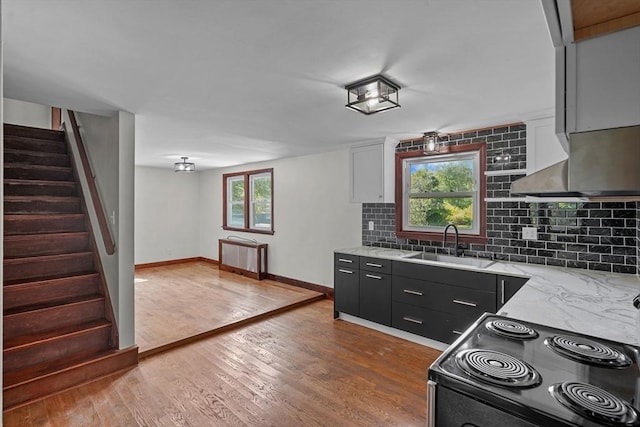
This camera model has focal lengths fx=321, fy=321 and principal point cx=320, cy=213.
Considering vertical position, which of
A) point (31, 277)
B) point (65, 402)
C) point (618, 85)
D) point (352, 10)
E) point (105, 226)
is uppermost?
point (352, 10)

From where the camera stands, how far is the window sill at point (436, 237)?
335 cm

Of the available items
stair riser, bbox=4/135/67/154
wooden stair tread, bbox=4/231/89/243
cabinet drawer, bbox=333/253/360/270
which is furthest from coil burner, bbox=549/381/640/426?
stair riser, bbox=4/135/67/154

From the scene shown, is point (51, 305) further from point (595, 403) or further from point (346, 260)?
point (595, 403)

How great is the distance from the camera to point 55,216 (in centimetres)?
330

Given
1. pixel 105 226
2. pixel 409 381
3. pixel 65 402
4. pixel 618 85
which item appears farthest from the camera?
pixel 105 226

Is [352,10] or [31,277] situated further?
[31,277]

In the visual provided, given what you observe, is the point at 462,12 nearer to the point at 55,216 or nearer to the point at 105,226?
the point at 105,226

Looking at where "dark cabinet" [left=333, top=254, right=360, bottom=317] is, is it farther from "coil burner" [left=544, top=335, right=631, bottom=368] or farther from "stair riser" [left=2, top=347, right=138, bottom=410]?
"coil burner" [left=544, top=335, right=631, bottom=368]

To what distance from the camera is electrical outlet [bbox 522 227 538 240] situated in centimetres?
301

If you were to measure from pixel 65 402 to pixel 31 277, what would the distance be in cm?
135

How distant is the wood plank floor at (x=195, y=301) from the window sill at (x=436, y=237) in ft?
5.43

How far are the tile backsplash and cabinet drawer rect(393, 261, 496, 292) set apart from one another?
59 cm

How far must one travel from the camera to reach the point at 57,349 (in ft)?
8.50

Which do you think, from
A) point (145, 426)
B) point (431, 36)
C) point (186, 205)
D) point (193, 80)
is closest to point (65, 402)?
point (145, 426)
